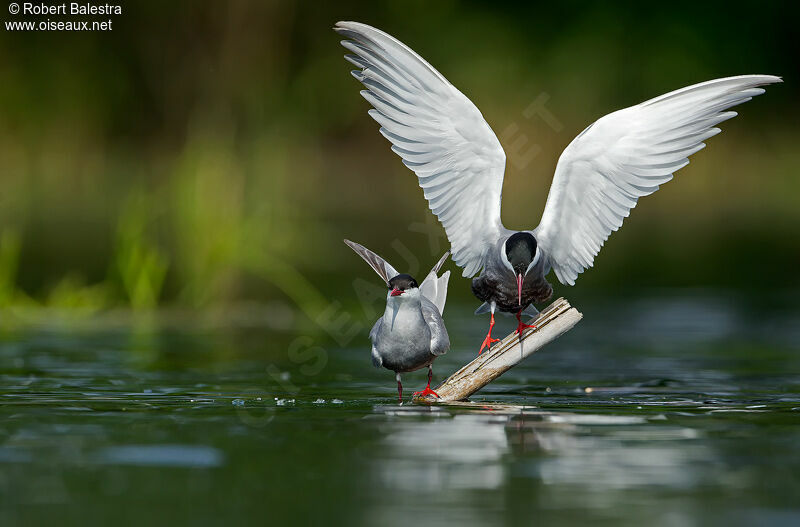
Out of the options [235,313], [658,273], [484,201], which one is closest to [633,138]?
[484,201]

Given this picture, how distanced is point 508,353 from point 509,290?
12.7 inches

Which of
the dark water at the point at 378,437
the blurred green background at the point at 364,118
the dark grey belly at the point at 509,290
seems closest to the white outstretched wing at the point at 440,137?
the dark grey belly at the point at 509,290

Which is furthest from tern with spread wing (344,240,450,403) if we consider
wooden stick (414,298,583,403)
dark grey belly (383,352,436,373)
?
wooden stick (414,298,583,403)

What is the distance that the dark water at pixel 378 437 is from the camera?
4617 mm

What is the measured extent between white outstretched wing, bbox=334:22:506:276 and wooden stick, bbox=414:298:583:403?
60cm

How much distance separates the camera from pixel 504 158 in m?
7.36

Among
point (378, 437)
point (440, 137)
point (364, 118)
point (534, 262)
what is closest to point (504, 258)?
point (534, 262)

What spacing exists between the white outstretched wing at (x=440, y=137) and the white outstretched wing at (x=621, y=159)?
34 cm

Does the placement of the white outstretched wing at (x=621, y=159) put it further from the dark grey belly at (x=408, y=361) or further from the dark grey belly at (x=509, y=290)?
the dark grey belly at (x=408, y=361)

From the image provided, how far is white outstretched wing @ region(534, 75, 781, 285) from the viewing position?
Answer: 7258 millimetres

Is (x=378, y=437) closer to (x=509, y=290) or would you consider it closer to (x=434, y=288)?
(x=509, y=290)

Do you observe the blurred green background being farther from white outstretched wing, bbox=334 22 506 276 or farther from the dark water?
white outstretched wing, bbox=334 22 506 276

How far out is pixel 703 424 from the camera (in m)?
6.36

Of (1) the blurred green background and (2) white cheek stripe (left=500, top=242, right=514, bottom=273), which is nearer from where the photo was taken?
(2) white cheek stripe (left=500, top=242, right=514, bottom=273)
